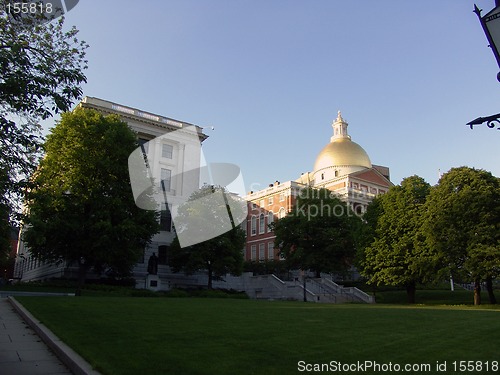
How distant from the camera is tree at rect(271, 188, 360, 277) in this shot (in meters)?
55.4

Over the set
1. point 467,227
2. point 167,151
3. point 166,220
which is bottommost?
point 467,227

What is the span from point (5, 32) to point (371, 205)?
147 ft

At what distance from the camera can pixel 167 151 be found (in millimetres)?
60250

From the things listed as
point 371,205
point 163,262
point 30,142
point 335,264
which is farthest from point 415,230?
point 30,142

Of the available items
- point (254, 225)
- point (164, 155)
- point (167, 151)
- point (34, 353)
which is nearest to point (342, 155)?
point (254, 225)

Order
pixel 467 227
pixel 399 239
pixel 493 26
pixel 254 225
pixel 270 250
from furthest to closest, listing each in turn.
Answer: pixel 254 225 < pixel 270 250 < pixel 399 239 < pixel 467 227 < pixel 493 26

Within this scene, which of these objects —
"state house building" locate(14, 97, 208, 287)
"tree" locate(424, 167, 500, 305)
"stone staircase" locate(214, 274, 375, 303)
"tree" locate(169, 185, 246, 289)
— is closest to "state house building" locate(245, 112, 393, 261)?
"stone staircase" locate(214, 274, 375, 303)

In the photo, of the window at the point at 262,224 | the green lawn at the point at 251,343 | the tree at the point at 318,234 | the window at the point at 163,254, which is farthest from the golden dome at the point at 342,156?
the green lawn at the point at 251,343

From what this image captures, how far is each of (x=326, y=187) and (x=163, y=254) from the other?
138 feet

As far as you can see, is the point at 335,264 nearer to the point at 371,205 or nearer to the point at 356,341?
the point at 371,205

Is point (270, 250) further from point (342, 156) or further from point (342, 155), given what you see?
point (342, 155)

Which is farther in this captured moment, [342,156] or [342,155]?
[342,155]

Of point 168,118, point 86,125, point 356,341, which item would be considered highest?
point 168,118

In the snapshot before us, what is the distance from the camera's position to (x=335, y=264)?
182 feet
